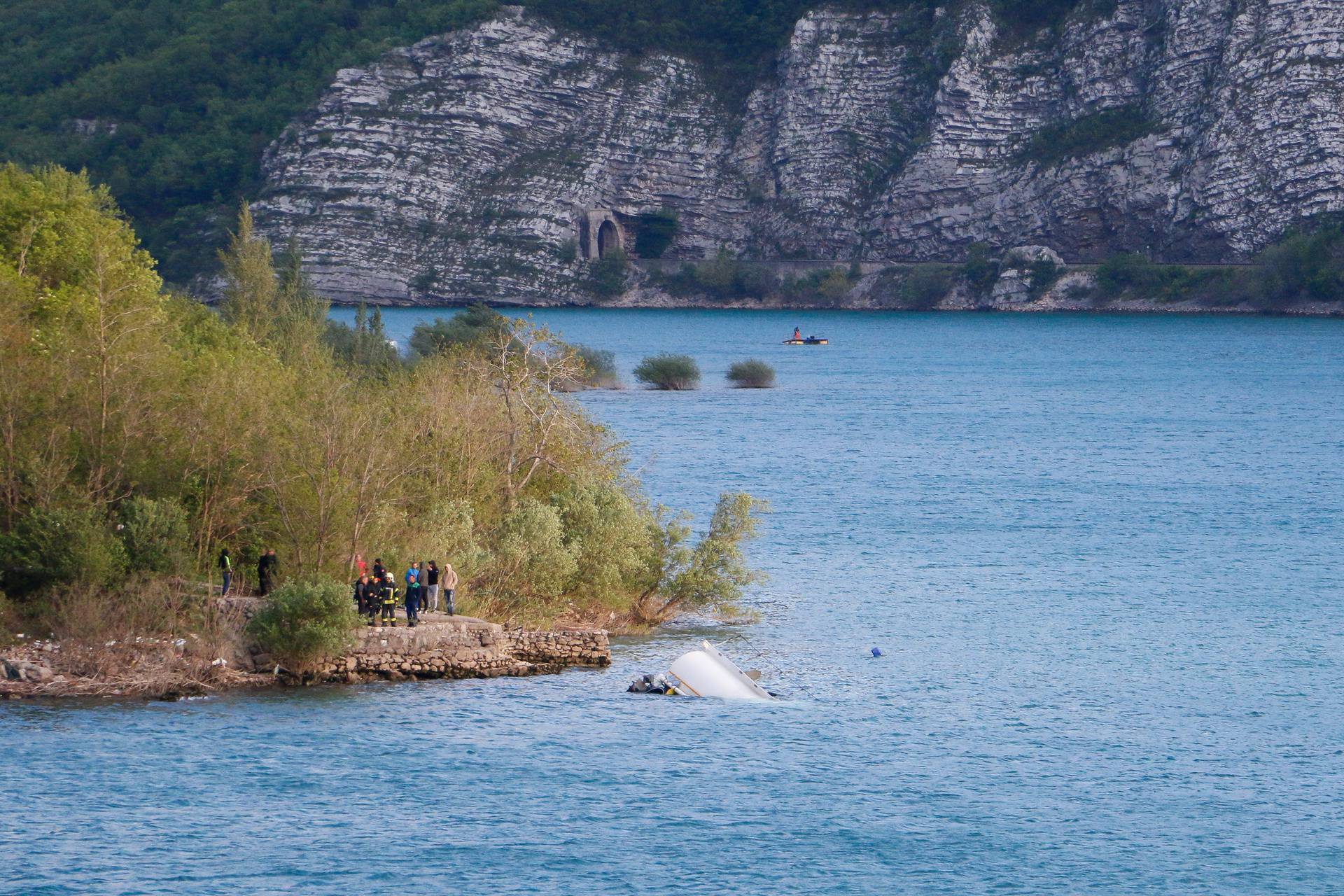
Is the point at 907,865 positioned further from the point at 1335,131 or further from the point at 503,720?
the point at 1335,131

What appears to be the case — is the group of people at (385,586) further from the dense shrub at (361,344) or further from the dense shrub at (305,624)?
the dense shrub at (361,344)

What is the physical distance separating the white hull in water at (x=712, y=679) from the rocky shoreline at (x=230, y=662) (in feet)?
9.95

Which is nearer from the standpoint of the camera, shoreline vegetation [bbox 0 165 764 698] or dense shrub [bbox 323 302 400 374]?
shoreline vegetation [bbox 0 165 764 698]

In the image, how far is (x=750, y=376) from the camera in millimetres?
124500

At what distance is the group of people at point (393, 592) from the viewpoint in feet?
130

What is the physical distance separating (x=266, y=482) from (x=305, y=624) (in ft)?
17.5

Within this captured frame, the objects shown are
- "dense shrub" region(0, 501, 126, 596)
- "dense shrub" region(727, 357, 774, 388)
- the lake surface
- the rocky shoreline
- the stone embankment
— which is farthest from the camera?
"dense shrub" region(727, 357, 774, 388)

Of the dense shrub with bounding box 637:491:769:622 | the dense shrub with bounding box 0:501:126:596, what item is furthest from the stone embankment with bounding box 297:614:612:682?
the dense shrub with bounding box 637:491:769:622

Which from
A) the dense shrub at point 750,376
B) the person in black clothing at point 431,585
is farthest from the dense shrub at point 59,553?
the dense shrub at point 750,376

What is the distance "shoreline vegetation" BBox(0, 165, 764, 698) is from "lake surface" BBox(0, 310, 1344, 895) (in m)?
2.34

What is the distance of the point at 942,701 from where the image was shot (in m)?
40.6

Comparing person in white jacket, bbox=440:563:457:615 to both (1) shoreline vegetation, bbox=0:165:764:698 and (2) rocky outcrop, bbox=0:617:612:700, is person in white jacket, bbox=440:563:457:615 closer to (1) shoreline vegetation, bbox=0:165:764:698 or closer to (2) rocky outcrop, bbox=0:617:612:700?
(2) rocky outcrop, bbox=0:617:612:700

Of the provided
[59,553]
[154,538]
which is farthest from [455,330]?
[59,553]

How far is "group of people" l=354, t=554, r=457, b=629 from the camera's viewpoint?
3962 cm
